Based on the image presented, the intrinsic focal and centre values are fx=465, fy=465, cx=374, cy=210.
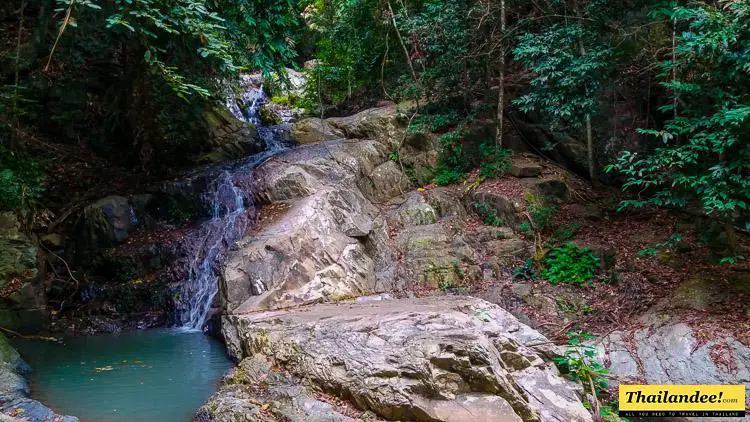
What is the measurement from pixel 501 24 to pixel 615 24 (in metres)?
2.52

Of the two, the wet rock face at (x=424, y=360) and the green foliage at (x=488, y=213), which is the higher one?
the green foliage at (x=488, y=213)

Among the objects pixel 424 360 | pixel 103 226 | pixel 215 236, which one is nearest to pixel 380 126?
pixel 215 236

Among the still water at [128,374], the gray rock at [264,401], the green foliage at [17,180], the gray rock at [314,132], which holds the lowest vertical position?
the still water at [128,374]

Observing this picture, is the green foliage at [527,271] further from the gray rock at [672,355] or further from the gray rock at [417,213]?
the gray rock at [417,213]

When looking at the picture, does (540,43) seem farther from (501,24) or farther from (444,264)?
(444,264)

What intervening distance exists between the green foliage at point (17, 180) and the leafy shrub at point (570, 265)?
9.86 m

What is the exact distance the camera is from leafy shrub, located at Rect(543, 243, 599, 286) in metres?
7.93

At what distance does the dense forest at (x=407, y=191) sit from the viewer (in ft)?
18.8

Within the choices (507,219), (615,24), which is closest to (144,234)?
(507,219)

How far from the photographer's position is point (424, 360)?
169 inches

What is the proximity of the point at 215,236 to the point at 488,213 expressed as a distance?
225 inches

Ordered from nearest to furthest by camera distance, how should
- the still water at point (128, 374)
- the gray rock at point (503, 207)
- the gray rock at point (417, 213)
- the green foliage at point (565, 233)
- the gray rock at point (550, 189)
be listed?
the still water at point (128, 374), the green foliage at point (565, 233), the gray rock at point (503, 207), the gray rock at point (550, 189), the gray rock at point (417, 213)

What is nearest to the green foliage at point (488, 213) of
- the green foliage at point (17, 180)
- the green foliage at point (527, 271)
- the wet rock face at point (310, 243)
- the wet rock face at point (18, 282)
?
the green foliage at point (527, 271)

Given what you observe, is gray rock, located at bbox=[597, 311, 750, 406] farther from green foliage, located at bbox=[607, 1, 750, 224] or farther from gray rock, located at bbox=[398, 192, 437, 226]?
gray rock, located at bbox=[398, 192, 437, 226]
